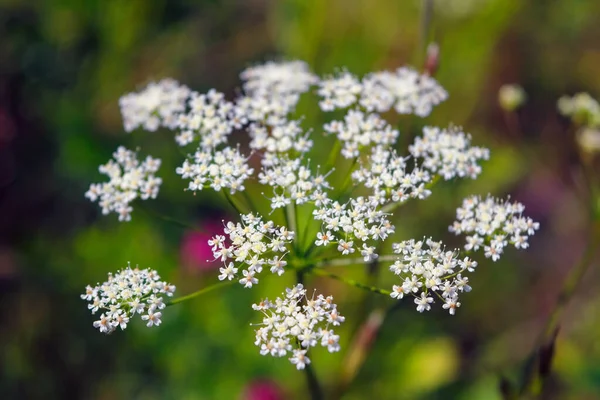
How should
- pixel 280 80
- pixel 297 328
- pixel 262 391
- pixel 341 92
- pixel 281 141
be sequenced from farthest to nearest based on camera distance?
pixel 262 391, pixel 280 80, pixel 341 92, pixel 281 141, pixel 297 328

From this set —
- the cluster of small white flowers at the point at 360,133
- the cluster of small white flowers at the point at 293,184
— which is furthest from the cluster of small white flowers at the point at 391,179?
the cluster of small white flowers at the point at 293,184

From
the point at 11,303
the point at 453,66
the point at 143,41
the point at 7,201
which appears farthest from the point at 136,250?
the point at 453,66

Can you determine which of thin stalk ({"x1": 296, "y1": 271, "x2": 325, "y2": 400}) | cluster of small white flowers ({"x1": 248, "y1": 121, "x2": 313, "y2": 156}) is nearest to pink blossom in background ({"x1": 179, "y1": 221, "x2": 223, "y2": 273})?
cluster of small white flowers ({"x1": 248, "y1": 121, "x2": 313, "y2": 156})

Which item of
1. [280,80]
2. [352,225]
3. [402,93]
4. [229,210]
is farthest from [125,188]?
[229,210]

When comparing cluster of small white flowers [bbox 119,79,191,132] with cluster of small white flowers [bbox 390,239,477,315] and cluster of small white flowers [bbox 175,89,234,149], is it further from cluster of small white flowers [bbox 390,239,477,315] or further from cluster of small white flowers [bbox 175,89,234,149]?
cluster of small white flowers [bbox 390,239,477,315]

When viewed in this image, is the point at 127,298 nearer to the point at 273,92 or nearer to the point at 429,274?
the point at 429,274

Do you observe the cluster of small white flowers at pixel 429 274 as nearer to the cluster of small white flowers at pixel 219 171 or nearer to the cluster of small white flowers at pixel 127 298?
the cluster of small white flowers at pixel 219 171
